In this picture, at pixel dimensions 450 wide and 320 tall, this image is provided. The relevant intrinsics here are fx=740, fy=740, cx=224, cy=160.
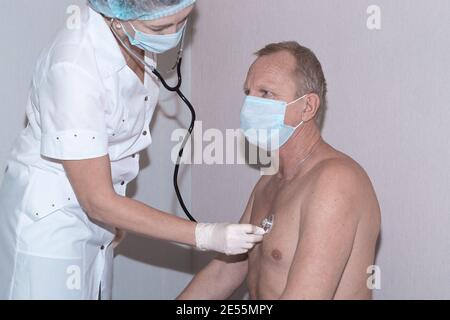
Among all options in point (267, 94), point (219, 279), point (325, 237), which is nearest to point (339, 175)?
point (325, 237)

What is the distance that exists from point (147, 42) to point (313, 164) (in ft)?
1.69

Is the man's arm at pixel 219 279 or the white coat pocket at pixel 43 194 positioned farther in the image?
the man's arm at pixel 219 279

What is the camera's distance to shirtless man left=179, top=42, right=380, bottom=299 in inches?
66.4

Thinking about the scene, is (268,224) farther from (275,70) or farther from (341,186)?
(275,70)

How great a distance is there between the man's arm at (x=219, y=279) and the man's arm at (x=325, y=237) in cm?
40

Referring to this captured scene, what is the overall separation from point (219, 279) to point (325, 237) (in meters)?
0.51

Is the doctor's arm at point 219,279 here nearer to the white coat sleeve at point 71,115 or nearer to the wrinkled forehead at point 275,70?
the wrinkled forehead at point 275,70

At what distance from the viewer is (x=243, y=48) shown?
2504 mm

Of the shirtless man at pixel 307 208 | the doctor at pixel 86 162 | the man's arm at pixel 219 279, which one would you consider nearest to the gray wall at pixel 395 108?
the shirtless man at pixel 307 208

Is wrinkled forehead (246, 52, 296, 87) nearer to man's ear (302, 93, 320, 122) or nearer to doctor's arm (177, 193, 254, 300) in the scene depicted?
man's ear (302, 93, 320, 122)

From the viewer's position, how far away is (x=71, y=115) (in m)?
1.70

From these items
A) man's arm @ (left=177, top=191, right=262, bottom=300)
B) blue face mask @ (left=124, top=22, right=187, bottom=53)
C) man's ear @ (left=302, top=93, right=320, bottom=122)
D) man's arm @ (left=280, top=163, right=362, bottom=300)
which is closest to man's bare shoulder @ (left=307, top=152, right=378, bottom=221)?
man's arm @ (left=280, top=163, right=362, bottom=300)

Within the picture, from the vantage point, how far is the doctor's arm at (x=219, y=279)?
2.08m

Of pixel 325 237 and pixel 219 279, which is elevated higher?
pixel 325 237
